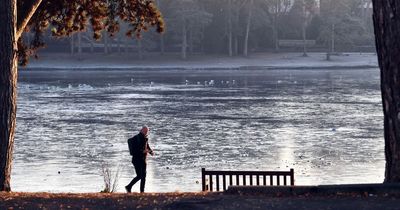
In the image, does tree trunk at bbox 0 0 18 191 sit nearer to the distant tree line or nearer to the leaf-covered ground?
the leaf-covered ground

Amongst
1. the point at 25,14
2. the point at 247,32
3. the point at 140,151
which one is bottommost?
the point at 140,151

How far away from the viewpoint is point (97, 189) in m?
24.0

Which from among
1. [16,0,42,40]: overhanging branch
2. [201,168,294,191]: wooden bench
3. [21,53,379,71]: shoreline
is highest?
[16,0,42,40]: overhanging branch

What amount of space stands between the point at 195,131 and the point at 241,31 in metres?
72.9

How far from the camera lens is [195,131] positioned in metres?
39.5

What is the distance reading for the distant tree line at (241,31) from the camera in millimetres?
109125

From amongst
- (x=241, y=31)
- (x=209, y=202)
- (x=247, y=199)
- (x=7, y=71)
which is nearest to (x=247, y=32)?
(x=241, y=31)

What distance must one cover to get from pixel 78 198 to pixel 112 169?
13.1 m

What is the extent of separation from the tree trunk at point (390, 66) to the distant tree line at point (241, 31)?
300ft

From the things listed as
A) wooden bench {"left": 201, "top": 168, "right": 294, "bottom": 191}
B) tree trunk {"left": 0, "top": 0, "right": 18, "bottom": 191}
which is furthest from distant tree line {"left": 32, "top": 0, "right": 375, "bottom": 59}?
tree trunk {"left": 0, "top": 0, "right": 18, "bottom": 191}

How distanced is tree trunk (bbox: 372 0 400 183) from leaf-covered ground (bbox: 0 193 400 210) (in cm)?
99

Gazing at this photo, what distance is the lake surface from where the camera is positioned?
1069 inches

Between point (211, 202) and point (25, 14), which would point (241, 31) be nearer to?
point (25, 14)

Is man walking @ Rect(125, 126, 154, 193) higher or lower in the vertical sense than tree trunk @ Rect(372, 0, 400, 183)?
lower
